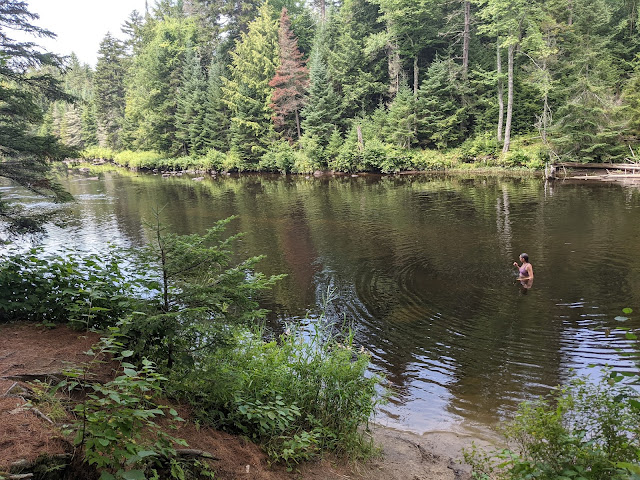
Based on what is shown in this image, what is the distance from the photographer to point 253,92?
47094mm

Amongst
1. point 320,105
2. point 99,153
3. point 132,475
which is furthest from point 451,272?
point 99,153

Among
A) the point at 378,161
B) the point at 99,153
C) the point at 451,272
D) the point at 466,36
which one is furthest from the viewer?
the point at 99,153

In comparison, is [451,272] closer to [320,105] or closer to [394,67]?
[320,105]

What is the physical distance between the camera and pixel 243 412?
4137 mm

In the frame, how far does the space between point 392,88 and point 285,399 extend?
41037 millimetres

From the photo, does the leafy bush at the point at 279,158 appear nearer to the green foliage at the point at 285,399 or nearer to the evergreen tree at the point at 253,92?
the evergreen tree at the point at 253,92

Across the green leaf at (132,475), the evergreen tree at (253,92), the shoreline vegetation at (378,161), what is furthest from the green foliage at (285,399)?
the evergreen tree at (253,92)

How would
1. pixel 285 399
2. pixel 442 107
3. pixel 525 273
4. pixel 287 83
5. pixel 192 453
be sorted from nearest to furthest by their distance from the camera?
pixel 192 453
pixel 285 399
pixel 525 273
pixel 442 107
pixel 287 83

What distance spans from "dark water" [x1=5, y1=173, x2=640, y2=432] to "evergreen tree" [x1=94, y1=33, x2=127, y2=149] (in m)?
46.3

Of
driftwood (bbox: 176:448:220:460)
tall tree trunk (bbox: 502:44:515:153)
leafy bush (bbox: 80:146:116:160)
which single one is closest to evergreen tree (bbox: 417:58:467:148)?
tall tree trunk (bbox: 502:44:515:153)

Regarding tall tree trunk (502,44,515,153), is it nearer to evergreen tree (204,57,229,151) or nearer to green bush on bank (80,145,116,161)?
evergreen tree (204,57,229,151)

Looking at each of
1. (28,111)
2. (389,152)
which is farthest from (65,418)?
(389,152)

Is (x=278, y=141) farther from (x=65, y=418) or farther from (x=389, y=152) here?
(x=65, y=418)

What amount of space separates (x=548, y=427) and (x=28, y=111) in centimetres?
999
